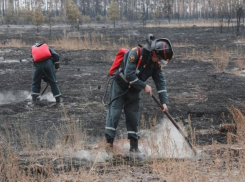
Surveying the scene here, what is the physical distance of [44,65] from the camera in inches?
323

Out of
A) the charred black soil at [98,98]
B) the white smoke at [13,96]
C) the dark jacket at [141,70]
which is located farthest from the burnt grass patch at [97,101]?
the dark jacket at [141,70]

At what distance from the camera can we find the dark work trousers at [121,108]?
5312 mm

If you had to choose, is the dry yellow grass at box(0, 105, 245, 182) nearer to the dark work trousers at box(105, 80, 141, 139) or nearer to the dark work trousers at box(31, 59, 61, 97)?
the dark work trousers at box(105, 80, 141, 139)

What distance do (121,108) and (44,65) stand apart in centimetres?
339

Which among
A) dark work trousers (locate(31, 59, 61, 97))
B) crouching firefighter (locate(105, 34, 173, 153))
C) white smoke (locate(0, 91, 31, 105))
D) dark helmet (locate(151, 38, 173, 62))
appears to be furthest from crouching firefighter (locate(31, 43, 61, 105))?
dark helmet (locate(151, 38, 173, 62))

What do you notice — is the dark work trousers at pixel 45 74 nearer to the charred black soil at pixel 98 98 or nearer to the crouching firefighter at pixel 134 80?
the charred black soil at pixel 98 98

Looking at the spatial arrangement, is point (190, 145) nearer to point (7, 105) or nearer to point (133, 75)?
point (133, 75)

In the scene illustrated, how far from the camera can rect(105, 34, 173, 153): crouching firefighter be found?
488 centimetres

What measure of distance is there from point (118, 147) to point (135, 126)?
1.59 ft

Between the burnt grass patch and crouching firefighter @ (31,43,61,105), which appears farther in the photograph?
crouching firefighter @ (31,43,61,105)

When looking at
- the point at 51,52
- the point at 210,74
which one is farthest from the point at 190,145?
the point at 210,74

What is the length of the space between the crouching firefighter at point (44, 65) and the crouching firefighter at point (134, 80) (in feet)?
10.4

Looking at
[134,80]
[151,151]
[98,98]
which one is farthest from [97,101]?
[151,151]

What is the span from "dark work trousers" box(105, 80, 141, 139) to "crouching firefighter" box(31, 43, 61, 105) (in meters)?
3.18
